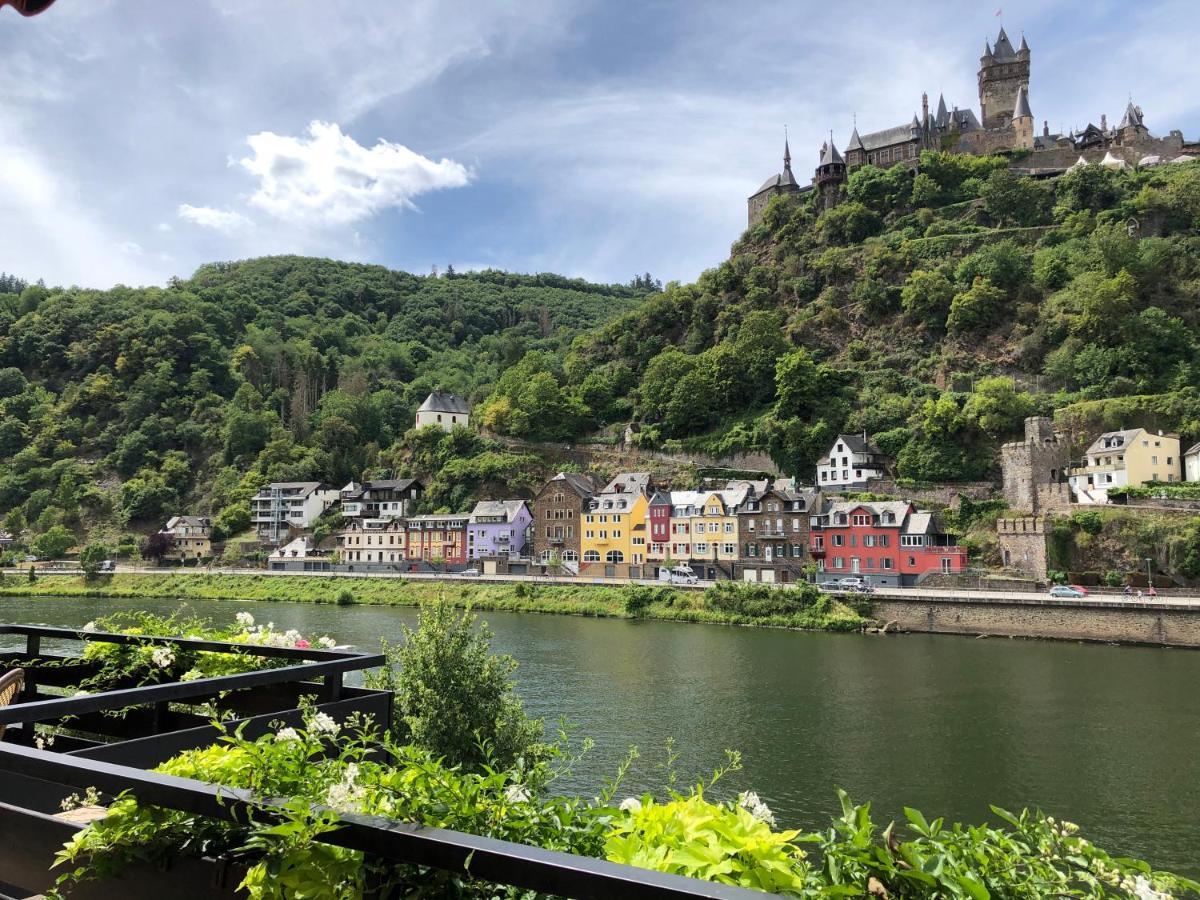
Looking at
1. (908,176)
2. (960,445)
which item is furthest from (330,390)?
(960,445)

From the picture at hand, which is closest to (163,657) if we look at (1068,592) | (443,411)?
(1068,592)

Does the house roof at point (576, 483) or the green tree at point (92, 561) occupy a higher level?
the house roof at point (576, 483)

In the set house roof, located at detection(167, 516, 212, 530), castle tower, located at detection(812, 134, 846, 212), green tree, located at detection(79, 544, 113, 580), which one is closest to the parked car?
castle tower, located at detection(812, 134, 846, 212)

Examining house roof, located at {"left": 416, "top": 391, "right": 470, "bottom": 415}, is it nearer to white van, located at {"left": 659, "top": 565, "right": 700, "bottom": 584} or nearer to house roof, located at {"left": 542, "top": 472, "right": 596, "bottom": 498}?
house roof, located at {"left": 542, "top": 472, "right": 596, "bottom": 498}

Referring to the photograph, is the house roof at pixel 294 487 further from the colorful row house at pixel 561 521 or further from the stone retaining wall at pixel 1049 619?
the stone retaining wall at pixel 1049 619

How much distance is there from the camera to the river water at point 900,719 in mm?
17078

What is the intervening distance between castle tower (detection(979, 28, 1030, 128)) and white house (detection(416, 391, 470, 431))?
230ft

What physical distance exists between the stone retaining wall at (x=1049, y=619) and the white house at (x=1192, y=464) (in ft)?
51.0

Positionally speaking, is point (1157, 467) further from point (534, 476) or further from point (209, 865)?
point (209, 865)

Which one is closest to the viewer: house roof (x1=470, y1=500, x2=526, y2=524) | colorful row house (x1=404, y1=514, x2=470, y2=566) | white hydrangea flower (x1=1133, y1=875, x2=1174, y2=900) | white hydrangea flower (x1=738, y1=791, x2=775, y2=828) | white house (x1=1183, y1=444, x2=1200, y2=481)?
white hydrangea flower (x1=1133, y1=875, x2=1174, y2=900)

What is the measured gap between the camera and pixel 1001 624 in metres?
39.7

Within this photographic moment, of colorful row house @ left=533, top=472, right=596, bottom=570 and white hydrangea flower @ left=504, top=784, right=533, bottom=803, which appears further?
colorful row house @ left=533, top=472, right=596, bottom=570

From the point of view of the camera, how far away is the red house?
47.8 meters

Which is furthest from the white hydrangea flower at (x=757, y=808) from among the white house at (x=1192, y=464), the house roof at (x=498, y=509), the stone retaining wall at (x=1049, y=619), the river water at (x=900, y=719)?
the house roof at (x=498, y=509)
